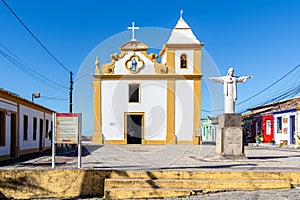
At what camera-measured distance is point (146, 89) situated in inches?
1037

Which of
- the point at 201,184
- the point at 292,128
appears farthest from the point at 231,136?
the point at 292,128

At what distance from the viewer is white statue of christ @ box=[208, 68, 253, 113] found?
12438 millimetres

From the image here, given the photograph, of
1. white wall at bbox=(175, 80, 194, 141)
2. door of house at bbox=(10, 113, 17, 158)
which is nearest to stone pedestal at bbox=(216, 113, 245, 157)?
door of house at bbox=(10, 113, 17, 158)

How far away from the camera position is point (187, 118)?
2558cm

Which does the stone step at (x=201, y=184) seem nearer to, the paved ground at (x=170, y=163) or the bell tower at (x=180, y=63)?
the paved ground at (x=170, y=163)

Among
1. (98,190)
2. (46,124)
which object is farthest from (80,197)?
(46,124)

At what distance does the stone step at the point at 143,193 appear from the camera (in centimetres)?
746

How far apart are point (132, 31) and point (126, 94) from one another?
18.0 ft

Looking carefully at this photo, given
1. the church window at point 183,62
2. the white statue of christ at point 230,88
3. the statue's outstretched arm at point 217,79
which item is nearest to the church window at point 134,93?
the church window at point 183,62

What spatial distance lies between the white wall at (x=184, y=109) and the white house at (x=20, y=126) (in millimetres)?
8964

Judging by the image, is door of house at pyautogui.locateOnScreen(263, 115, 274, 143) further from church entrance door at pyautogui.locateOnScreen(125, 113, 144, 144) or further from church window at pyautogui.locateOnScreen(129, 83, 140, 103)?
church window at pyautogui.locateOnScreen(129, 83, 140, 103)

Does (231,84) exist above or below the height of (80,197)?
above

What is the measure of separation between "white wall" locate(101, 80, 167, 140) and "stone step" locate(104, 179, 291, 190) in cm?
1823

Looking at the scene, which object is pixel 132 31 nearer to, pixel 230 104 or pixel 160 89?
pixel 160 89
